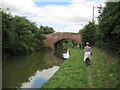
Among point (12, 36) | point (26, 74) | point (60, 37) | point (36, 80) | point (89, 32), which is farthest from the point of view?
point (60, 37)

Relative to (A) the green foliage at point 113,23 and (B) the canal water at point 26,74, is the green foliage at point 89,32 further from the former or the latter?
(A) the green foliage at point 113,23

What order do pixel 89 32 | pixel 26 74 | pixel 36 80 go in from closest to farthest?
pixel 36 80, pixel 26 74, pixel 89 32

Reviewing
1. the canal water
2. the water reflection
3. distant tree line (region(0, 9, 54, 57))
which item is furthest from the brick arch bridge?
the water reflection

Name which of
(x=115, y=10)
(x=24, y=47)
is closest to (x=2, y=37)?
(x=24, y=47)

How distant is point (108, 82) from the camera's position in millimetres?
6051

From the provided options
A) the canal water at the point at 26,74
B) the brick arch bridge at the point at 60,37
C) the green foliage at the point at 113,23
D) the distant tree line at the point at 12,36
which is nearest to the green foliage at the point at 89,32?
the distant tree line at the point at 12,36

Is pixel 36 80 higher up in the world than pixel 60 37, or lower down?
lower down

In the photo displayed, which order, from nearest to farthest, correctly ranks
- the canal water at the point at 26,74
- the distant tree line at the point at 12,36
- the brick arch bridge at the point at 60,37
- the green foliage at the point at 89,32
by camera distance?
the canal water at the point at 26,74 < the distant tree line at the point at 12,36 < the green foliage at the point at 89,32 < the brick arch bridge at the point at 60,37

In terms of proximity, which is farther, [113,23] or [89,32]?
[89,32]

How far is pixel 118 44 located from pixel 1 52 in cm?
1222

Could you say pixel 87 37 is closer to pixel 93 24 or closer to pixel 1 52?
pixel 93 24

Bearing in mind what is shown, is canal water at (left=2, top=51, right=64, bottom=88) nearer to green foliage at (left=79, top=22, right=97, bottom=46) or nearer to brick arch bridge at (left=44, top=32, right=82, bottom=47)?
green foliage at (left=79, top=22, right=97, bottom=46)

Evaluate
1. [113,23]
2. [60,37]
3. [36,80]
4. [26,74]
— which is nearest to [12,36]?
[26,74]

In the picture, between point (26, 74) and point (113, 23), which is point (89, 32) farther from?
point (26, 74)
